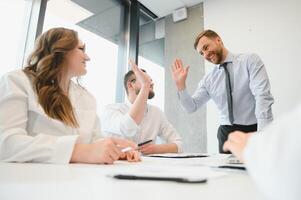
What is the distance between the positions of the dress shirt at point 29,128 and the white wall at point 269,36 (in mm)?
2043

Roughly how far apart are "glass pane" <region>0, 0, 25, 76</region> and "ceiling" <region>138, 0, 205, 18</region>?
1.57 meters

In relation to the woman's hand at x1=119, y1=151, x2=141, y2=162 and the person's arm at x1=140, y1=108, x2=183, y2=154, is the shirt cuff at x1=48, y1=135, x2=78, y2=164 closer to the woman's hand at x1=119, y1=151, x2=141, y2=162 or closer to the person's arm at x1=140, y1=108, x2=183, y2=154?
the woman's hand at x1=119, y1=151, x2=141, y2=162

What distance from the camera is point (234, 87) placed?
7.20 ft

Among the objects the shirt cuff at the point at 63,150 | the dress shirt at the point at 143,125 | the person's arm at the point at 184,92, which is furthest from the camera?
the person's arm at the point at 184,92

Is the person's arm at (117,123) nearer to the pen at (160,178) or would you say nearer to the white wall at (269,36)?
the pen at (160,178)

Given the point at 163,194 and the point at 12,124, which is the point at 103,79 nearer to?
the point at 12,124

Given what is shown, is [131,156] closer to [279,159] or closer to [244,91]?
[279,159]

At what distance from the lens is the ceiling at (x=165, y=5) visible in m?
3.23

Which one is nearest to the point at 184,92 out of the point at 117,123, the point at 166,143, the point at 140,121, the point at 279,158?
the point at 166,143

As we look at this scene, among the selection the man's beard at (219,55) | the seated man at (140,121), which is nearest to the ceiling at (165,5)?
the man's beard at (219,55)

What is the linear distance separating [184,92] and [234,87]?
0.44 m

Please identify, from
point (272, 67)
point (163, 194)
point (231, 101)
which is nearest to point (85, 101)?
point (163, 194)

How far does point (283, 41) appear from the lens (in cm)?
258

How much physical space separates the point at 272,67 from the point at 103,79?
1.84 metres
